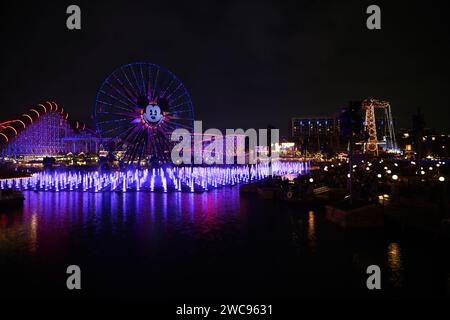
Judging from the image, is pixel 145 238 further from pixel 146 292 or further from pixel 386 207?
pixel 386 207

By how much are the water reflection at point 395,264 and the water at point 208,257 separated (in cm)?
3

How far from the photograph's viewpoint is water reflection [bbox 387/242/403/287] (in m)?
9.38

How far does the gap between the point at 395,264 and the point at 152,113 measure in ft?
125

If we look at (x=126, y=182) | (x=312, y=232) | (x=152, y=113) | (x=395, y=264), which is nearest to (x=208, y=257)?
(x=312, y=232)

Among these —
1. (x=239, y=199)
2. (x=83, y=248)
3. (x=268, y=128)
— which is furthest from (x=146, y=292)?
(x=268, y=128)

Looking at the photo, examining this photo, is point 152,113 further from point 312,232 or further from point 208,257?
point 208,257

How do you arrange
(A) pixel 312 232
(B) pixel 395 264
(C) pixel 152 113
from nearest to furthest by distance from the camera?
(B) pixel 395 264, (A) pixel 312 232, (C) pixel 152 113

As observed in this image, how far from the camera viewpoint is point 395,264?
10.6m

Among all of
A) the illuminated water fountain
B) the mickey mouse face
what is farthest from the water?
the mickey mouse face

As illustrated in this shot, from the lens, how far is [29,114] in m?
74.5

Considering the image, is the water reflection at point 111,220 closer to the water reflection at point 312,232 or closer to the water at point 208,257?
the water at point 208,257

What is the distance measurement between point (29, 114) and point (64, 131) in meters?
38.8

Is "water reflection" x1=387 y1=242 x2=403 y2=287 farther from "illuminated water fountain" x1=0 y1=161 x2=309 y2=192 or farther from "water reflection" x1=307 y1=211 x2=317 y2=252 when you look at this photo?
"illuminated water fountain" x1=0 y1=161 x2=309 y2=192

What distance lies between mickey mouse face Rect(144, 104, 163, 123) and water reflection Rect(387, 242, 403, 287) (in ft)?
120
